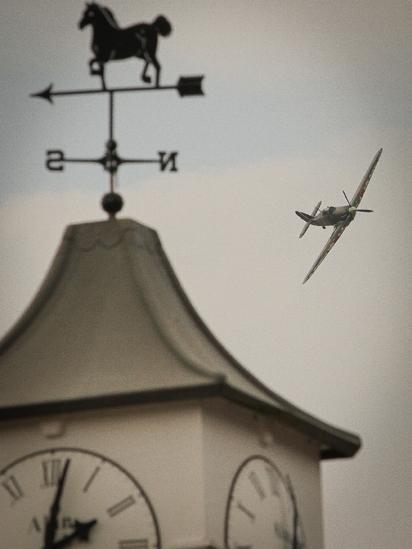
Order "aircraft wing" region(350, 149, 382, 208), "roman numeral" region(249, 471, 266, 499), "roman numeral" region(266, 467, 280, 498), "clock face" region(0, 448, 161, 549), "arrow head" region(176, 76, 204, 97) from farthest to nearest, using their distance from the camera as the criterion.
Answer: "aircraft wing" region(350, 149, 382, 208) → "arrow head" region(176, 76, 204, 97) → "roman numeral" region(266, 467, 280, 498) → "roman numeral" region(249, 471, 266, 499) → "clock face" region(0, 448, 161, 549)

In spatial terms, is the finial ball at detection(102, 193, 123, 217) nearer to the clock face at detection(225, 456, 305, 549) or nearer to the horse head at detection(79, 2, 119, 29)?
the horse head at detection(79, 2, 119, 29)

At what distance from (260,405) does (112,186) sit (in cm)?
230

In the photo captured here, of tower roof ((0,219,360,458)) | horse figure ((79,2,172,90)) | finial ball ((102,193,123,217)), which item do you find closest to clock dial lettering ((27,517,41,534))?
tower roof ((0,219,360,458))

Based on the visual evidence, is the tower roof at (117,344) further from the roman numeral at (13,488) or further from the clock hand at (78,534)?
the clock hand at (78,534)

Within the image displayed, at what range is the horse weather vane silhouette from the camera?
18766 mm

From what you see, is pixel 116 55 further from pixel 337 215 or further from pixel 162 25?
pixel 337 215

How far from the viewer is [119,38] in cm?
1891

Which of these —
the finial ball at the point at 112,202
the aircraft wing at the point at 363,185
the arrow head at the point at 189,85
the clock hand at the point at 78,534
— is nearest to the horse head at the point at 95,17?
the arrow head at the point at 189,85

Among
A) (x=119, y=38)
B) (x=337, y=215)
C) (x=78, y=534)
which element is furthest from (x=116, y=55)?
(x=337, y=215)

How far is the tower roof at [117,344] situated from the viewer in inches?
685

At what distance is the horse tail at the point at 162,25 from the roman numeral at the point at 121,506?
12.8 ft

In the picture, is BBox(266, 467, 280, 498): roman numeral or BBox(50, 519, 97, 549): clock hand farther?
BBox(266, 467, 280, 498): roman numeral

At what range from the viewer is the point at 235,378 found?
1833 centimetres

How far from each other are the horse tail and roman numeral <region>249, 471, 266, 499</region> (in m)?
3.60
